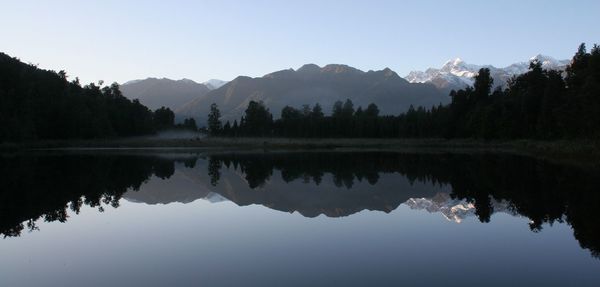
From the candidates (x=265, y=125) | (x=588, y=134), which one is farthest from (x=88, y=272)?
(x=265, y=125)

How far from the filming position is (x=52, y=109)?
336ft

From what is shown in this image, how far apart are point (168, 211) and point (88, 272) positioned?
9.69 meters

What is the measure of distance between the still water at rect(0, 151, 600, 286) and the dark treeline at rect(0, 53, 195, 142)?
65169mm

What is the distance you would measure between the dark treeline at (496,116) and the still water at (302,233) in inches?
1479

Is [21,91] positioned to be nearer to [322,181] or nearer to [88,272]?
[322,181]

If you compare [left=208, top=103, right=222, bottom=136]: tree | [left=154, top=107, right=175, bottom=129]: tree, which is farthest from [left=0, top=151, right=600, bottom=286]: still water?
[left=154, top=107, right=175, bottom=129]: tree

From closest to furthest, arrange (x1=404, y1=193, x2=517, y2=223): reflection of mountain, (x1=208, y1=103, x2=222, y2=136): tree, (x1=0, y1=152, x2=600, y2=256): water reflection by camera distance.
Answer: (x1=0, y1=152, x2=600, y2=256): water reflection → (x1=404, y1=193, x2=517, y2=223): reflection of mountain → (x1=208, y1=103, x2=222, y2=136): tree

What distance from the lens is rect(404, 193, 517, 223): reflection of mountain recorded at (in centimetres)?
1909

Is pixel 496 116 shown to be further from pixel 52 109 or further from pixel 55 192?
pixel 52 109

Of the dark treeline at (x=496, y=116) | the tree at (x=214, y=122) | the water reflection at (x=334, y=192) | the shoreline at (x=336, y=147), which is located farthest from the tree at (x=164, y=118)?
the water reflection at (x=334, y=192)

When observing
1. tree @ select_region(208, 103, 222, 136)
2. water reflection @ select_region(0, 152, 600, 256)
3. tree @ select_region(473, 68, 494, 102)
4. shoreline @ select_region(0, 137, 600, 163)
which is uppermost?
tree @ select_region(473, 68, 494, 102)

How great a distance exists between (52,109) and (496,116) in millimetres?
88692

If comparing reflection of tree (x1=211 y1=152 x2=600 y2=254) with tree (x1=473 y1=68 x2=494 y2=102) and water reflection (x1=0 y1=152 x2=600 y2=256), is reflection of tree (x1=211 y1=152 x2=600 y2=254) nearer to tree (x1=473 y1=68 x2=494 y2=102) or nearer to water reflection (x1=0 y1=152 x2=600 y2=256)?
water reflection (x1=0 y1=152 x2=600 y2=256)

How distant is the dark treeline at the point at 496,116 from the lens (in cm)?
6312
